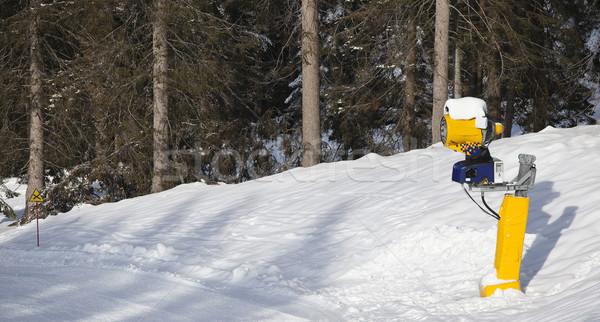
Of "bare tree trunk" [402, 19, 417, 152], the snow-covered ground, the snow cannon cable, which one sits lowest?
the snow-covered ground

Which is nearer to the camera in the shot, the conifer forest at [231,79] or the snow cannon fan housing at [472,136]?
the snow cannon fan housing at [472,136]

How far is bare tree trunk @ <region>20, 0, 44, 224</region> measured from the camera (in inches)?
635

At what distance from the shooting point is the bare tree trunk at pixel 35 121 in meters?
16.1

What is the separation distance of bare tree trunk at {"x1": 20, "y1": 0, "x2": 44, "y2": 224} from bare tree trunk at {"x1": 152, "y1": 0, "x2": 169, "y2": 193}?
12.6ft

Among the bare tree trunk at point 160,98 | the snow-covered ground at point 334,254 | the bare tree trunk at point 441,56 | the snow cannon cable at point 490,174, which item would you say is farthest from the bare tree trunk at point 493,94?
the snow cannon cable at point 490,174

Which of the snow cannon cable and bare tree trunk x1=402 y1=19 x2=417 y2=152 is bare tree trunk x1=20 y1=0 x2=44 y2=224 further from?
the snow cannon cable

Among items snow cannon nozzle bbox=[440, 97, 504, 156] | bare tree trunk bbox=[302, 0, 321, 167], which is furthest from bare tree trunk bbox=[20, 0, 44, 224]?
snow cannon nozzle bbox=[440, 97, 504, 156]

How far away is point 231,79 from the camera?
52.4 feet

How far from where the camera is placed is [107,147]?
1736cm

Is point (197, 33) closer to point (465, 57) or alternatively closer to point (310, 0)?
point (310, 0)

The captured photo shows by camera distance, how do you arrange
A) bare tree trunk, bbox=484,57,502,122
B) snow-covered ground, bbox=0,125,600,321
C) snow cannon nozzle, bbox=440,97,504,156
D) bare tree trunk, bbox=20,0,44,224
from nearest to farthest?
snow cannon nozzle, bbox=440,97,504,156, snow-covered ground, bbox=0,125,600,321, bare tree trunk, bbox=20,0,44,224, bare tree trunk, bbox=484,57,502,122

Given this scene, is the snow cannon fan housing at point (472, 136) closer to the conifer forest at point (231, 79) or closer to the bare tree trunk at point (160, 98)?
the conifer forest at point (231, 79)

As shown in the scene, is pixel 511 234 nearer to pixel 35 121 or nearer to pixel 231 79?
pixel 231 79

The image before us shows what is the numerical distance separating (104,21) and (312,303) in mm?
12133
